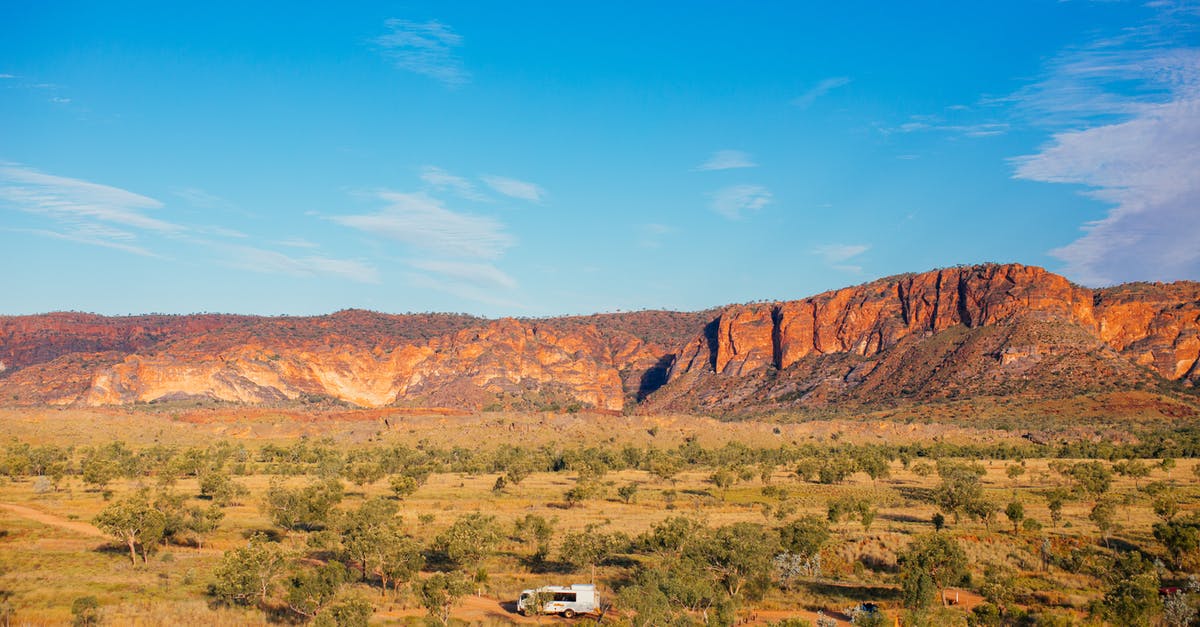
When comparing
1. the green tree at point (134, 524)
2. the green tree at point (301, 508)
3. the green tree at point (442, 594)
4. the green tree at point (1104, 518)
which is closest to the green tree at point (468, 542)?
the green tree at point (442, 594)

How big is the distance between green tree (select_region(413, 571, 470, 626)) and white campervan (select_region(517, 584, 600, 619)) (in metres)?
2.25


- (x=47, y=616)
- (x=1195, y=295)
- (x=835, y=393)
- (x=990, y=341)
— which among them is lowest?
(x=47, y=616)

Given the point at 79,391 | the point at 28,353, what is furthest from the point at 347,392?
the point at 28,353

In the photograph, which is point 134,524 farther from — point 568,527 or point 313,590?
point 568,527

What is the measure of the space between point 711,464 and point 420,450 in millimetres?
32071

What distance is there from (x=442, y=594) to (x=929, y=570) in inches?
705

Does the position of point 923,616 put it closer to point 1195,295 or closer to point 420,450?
point 420,450

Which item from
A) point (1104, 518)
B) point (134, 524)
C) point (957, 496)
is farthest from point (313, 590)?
point (1104, 518)

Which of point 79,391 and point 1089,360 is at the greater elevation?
point 1089,360

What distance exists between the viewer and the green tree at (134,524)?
35219 mm

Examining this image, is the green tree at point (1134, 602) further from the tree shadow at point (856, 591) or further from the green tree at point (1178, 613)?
the tree shadow at point (856, 591)

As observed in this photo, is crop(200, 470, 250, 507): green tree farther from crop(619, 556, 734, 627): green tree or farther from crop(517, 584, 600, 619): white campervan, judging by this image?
crop(619, 556, 734, 627): green tree

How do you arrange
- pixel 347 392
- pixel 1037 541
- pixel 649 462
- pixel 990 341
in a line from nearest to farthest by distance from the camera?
pixel 1037 541, pixel 649 462, pixel 990 341, pixel 347 392

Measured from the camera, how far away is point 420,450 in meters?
87.9
